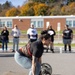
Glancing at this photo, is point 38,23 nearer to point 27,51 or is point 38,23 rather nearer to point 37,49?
point 27,51

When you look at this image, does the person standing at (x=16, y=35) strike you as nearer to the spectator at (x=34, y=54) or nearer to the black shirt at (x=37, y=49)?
the spectator at (x=34, y=54)

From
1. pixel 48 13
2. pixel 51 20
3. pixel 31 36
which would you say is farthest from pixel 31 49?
pixel 48 13

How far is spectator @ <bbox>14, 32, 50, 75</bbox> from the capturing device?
7.37 m

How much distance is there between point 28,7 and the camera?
84.6 metres

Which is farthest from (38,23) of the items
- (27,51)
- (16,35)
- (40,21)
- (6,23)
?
(27,51)

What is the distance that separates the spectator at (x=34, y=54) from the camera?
24.2 feet

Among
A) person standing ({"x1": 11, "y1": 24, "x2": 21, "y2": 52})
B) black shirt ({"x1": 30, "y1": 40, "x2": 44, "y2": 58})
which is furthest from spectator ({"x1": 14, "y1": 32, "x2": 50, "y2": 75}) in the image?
person standing ({"x1": 11, "y1": 24, "x2": 21, "y2": 52})

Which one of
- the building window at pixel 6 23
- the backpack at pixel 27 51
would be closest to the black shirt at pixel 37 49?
the backpack at pixel 27 51

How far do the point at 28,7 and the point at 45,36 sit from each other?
77.5m

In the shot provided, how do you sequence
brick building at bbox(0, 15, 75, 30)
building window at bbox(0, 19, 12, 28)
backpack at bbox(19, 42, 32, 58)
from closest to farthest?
backpack at bbox(19, 42, 32, 58) → brick building at bbox(0, 15, 75, 30) → building window at bbox(0, 19, 12, 28)

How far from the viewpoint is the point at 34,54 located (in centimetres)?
736

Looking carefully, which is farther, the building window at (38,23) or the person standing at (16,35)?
the building window at (38,23)

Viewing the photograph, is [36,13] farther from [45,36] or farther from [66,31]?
[45,36]

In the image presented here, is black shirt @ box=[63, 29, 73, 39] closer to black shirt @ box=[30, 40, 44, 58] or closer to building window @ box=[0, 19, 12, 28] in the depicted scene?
black shirt @ box=[30, 40, 44, 58]
